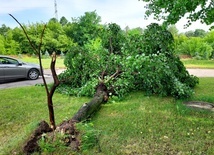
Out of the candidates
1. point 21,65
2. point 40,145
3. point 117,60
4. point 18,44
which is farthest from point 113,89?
point 18,44

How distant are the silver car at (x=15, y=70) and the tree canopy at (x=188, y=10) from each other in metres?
6.23

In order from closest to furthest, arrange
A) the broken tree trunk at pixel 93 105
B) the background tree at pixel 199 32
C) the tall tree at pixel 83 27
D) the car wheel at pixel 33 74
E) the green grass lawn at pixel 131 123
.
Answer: the green grass lawn at pixel 131 123
the broken tree trunk at pixel 93 105
the car wheel at pixel 33 74
the background tree at pixel 199 32
the tall tree at pixel 83 27

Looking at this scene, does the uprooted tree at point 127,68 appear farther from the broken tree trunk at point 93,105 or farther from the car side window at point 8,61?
the car side window at point 8,61

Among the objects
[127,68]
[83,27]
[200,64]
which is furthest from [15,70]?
[83,27]

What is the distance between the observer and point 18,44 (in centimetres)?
2702

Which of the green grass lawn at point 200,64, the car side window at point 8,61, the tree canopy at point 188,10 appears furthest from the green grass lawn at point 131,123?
the green grass lawn at point 200,64

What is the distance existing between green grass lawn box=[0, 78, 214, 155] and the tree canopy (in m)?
1.96

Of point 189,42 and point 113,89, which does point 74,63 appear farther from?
point 189,42

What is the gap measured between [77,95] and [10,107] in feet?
5.53

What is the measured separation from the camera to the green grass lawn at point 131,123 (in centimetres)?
318

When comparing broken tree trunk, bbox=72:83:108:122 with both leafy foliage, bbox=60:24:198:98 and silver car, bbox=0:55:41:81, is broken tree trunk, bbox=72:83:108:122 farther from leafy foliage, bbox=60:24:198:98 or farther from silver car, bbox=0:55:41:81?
silver car, bbox=0:55:41:81

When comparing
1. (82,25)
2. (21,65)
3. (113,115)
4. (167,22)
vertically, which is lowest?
(113,115)

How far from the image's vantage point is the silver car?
31.4 ft

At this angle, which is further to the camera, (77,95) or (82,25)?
(82,25)
